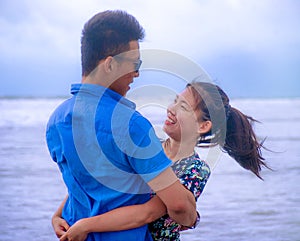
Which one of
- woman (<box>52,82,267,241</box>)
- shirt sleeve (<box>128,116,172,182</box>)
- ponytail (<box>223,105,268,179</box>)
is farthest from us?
ponytail (<box>223,105,268,179</box>)

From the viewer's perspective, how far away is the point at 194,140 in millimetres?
2547

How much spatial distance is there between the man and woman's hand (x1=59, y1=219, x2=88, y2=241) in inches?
1.8

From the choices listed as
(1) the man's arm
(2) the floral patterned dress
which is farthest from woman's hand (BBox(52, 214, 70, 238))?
(1) the man's arm

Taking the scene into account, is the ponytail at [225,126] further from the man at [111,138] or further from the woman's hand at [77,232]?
the woman's hand at [77,232]

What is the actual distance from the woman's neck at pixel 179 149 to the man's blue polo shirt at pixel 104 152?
1.07 feet

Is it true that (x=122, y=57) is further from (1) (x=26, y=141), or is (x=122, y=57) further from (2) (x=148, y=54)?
(1) (x=26, y=141)

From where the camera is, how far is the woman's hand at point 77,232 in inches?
86.7

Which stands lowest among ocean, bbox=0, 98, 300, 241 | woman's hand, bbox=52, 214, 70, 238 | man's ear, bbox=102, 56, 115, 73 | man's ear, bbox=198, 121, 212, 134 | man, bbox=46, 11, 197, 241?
ocean, bbox=0, 98, 300, 241

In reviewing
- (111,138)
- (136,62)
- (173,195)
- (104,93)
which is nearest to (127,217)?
(173,195)

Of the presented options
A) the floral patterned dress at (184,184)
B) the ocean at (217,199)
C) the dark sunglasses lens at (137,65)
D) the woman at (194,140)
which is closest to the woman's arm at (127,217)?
the woman at (194,140)

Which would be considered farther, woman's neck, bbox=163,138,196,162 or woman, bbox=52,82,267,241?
woman's neck, bbox=163,138,196,162

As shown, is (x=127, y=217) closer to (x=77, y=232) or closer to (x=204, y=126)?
(x=77, y=232)

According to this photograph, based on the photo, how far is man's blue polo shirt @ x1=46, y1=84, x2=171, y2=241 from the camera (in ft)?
6.75

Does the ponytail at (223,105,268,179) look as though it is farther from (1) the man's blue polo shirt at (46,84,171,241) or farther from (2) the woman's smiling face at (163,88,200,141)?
(1) the man's blue polo shirt at (46,84,171,241)
